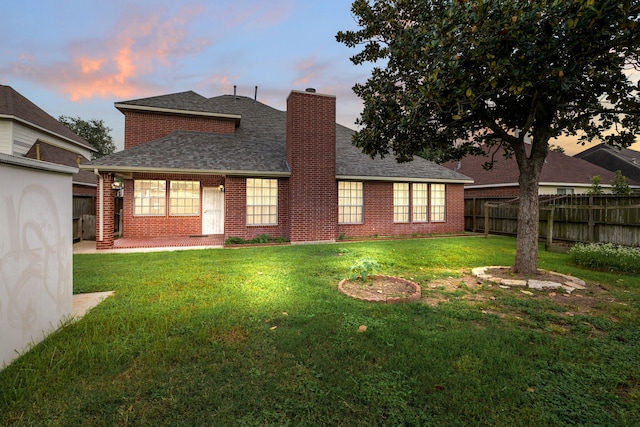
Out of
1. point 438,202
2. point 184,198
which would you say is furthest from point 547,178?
point 184,198

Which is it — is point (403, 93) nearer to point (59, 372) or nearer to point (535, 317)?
point (535, 317)

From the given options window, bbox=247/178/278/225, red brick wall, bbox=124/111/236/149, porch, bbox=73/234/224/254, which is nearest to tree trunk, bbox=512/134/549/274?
window, bbox=247/178/278/225

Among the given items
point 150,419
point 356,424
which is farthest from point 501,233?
point 150,419

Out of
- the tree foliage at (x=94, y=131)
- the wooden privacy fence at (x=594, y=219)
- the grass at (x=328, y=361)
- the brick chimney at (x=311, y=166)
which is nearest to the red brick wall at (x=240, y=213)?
the brick chimney at (x=311, y=166)

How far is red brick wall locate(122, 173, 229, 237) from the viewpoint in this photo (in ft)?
39.3

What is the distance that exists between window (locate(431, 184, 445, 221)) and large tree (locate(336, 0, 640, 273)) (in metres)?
6.86

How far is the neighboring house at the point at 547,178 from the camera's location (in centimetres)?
1809

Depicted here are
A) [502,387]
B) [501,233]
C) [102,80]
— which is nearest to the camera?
[502,387]

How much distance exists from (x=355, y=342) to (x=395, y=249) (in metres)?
6.89

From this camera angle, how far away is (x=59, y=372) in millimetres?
2639

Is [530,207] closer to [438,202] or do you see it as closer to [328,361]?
[328,361]

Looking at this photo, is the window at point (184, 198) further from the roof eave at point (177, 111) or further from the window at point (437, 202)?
the window at point (437, 202)

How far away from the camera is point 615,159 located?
27.0m

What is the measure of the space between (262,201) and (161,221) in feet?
15.1
